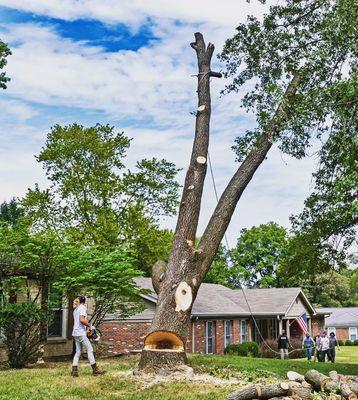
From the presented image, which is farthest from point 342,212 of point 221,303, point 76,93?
point 221,303

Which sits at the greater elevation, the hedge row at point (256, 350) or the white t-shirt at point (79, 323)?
the white t-shirt at point (79, 323)

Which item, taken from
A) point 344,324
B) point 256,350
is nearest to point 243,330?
point 256,350

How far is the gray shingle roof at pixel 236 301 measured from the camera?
87.1 ft

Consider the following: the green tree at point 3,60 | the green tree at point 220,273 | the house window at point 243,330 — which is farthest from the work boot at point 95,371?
the green tree at point 220,273

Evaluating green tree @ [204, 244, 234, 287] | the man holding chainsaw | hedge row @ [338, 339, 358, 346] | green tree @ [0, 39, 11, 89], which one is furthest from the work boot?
hedge row @ [338, 339, 358, 346]

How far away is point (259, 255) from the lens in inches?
2216

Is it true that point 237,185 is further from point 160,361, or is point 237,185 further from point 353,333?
point 353,333

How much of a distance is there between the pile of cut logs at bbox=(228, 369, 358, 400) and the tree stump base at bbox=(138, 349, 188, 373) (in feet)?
7.85

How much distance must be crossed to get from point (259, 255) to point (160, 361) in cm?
4670

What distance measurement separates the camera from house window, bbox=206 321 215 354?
86.6 ft

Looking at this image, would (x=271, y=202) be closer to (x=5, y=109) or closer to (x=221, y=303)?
(x=221, y=303)

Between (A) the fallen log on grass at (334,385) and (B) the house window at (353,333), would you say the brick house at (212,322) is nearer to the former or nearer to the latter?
(A) the fallen log on grass at (334,385)

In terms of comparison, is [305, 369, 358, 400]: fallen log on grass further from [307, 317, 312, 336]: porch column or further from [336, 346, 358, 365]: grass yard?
[307, 317, 312, 336]: porch column

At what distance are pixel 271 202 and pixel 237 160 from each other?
66.6 ft
